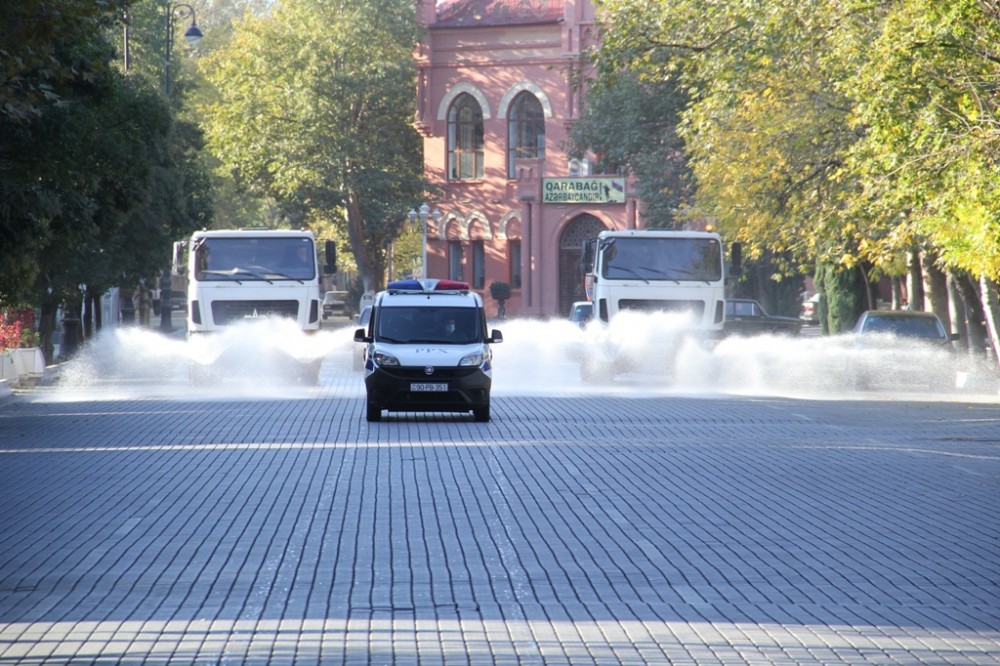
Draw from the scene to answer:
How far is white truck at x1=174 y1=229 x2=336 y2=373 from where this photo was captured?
31.0 meters

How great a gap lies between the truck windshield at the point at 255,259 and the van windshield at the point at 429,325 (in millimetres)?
7972

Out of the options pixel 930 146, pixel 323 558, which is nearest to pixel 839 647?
pixel 323 558

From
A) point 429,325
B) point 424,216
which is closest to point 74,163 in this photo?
point 429,325

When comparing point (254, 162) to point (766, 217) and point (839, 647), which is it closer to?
point (766, 217)

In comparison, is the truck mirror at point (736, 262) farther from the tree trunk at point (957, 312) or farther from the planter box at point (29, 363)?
the planter box at point (29, 363)

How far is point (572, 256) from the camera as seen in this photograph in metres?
65.9

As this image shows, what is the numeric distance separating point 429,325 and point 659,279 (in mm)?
9299

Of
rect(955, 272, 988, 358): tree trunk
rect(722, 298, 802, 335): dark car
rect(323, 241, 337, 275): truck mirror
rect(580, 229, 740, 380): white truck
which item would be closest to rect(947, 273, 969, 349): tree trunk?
rect(955, 272, 988, 358): tree trunk

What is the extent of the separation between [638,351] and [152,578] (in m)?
23.5

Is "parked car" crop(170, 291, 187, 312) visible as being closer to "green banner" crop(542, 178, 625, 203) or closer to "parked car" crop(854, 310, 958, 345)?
"green banner" crop(542, 178, 625, 203)

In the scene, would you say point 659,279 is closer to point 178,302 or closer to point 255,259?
point 255,259

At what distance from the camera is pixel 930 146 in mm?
23188

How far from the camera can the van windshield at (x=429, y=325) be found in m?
23.4

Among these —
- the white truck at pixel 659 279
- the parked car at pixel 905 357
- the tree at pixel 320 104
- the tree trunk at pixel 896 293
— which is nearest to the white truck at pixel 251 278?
the white truck at pixel 659 279
